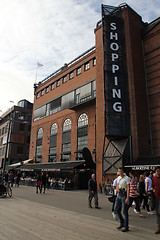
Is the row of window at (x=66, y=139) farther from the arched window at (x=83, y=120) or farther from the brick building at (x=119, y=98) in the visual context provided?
the brick building at (x=119, y=98)

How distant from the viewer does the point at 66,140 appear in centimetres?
2802

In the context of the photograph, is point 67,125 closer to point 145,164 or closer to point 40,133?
point 40,133

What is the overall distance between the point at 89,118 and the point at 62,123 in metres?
6.05

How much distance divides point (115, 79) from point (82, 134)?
9290 mm

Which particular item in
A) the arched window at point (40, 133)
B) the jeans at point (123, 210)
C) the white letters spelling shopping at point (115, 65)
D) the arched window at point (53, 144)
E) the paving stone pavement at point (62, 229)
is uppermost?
the white letters spelling shopping at point (115, 65)

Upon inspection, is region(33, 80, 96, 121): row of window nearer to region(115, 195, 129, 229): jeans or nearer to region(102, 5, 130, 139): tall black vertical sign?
region(102, 5, 130, 139): tall black vertical sign

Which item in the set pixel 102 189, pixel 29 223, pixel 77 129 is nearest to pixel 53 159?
pixel 77 129

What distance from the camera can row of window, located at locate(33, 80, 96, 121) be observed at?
25858mm

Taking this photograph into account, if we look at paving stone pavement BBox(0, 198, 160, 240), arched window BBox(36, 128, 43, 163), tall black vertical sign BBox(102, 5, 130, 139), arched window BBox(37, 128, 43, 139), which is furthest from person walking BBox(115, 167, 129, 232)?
arched window BBox(37, 128, 43, 139)

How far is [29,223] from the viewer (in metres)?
6.16


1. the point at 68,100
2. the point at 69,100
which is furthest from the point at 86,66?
the point at 68,100

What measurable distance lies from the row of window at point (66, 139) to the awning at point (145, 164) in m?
9.00

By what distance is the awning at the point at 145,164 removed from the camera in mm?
14562

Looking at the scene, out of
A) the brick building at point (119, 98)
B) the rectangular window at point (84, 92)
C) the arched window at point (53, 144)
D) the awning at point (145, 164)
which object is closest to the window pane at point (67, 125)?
the brick building at point (119, 98)
